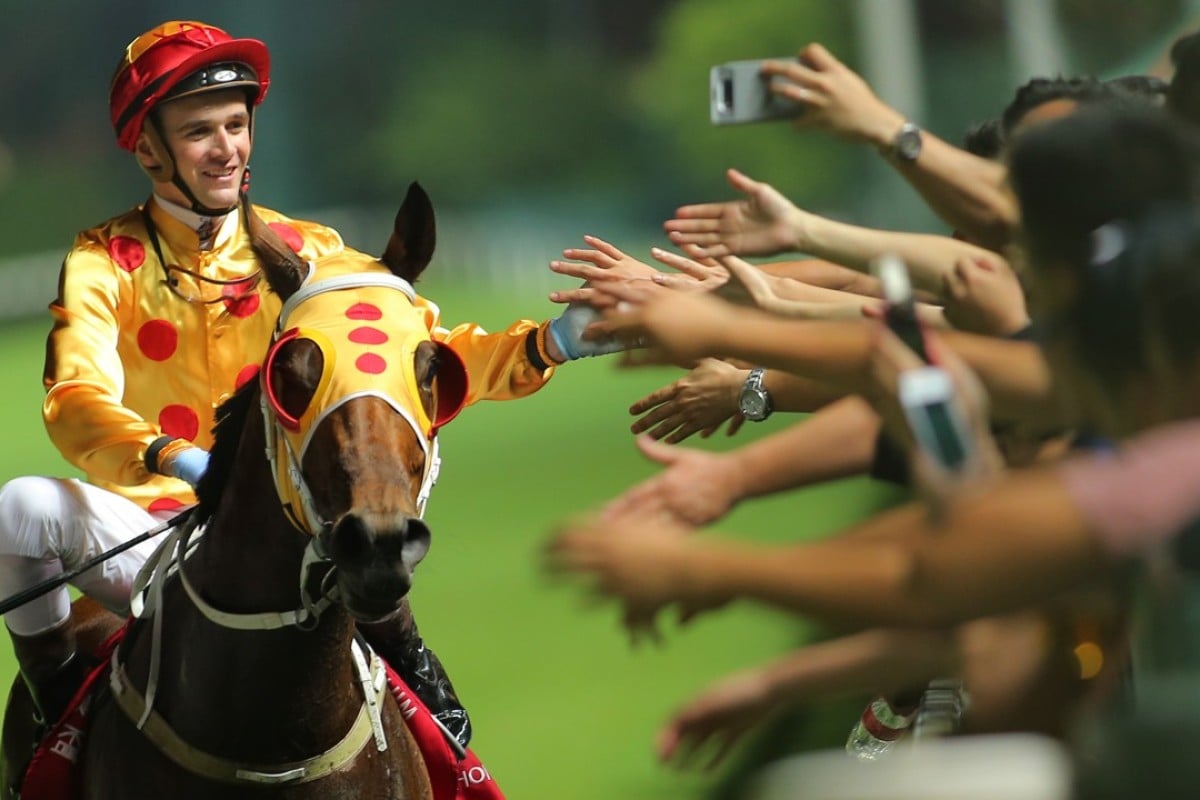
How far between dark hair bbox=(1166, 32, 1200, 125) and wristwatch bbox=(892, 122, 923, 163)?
1.61ft

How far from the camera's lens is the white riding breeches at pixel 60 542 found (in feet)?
10.8

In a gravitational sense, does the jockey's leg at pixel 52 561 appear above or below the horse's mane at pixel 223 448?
below

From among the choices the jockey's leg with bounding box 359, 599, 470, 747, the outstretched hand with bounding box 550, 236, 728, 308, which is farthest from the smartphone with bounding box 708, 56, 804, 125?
the jockey's leg with bounding box 359, 599, 470, 747

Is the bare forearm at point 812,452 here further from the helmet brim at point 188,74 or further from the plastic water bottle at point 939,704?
the helmet brim at point 188,74

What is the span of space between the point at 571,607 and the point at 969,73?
388cm

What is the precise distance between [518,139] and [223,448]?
848 cm

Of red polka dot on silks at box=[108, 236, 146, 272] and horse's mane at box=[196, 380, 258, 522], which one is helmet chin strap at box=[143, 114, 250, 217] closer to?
red polka dot on silks at box=[108, 236, 146, 272]

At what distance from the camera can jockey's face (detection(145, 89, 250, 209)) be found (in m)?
3.53

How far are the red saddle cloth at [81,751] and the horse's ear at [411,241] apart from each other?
0.70m

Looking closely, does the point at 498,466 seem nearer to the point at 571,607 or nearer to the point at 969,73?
the point at 571,607

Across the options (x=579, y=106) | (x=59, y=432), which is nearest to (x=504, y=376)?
(x=59, y=432)

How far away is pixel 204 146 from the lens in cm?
353

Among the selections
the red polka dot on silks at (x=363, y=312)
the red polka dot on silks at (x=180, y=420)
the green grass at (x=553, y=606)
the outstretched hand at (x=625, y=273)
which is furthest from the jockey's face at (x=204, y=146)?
the green grass at (x=553, y=606)

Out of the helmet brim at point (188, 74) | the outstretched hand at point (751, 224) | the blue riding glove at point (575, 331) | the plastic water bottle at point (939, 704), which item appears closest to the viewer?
the outstretched hand at point (751, 224)
